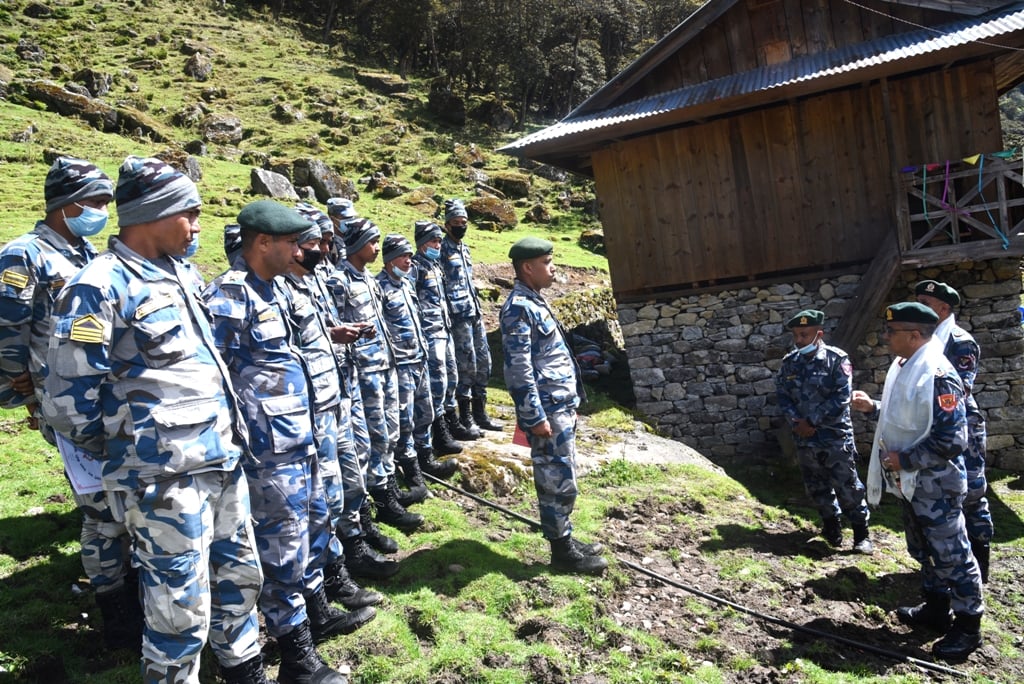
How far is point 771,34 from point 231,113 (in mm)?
30686

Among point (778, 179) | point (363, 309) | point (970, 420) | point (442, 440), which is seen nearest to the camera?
point (970, 420)

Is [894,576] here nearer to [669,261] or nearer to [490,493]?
[490,493]

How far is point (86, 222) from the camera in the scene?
12.5 feet

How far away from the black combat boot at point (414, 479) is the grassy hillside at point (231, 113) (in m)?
8.39

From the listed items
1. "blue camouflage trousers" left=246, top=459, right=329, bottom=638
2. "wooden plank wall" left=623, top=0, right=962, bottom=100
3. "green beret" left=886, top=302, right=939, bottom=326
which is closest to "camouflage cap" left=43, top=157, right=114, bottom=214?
"blue camouflage trousers" left=246, top=459, right=329, bottom=638

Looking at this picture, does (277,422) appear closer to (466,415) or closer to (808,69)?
(466,415)

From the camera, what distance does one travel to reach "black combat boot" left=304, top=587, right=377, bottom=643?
3.70 metres

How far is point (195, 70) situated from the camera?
38.8m

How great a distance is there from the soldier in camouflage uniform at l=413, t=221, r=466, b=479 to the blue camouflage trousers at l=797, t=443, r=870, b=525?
361 centimetres

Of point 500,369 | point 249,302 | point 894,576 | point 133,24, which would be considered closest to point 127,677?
point 249,302

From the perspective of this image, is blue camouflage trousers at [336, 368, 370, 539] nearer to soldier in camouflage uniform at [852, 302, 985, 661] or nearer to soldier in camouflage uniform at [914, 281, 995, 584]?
soldier in camouflage uniform at [852, 302, 985, 661]

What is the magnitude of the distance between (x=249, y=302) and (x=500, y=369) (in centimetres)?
947

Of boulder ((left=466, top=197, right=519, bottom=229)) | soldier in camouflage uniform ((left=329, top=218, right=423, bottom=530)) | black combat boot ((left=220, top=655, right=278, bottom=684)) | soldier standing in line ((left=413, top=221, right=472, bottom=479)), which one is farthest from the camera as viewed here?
boulder ((left=466, top=197, right=519, bottom=229))

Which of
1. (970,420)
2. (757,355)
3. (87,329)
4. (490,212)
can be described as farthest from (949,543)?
(490,212)
